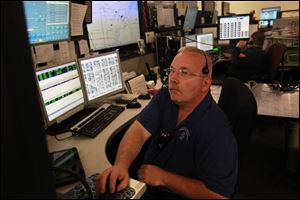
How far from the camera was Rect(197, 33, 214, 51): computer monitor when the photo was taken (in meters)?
3.66

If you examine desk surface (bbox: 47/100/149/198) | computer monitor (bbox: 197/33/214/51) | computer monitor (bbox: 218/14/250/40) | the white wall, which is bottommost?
desk surface (bbox: 47/100/149/198)

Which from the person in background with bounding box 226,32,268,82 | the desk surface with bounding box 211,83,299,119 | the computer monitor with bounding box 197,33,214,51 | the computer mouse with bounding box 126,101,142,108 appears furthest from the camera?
the computer monitor with bounding box 197,33,214,51

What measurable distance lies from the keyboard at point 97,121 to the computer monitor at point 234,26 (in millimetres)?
2726

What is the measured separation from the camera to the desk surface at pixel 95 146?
104cm

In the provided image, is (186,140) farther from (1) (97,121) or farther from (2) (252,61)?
(2) (252,61)

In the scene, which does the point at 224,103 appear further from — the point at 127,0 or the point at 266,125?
the point at 266,125

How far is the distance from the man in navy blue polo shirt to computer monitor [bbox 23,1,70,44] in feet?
2.24

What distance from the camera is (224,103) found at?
1.29 m

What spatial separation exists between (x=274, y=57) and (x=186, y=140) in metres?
2.73

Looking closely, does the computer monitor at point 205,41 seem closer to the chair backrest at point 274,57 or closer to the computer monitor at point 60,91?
the chair backrest at point 274,57

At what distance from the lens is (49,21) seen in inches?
58.2

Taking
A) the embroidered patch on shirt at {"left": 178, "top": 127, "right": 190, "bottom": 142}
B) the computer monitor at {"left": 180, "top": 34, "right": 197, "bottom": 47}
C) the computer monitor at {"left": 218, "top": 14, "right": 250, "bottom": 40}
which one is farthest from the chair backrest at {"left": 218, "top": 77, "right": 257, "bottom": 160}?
the computer monitor at {"left": 218, "top": 14, "right": 250, "bottom": 40}

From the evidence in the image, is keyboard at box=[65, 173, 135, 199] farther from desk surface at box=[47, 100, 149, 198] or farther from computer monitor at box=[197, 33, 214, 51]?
computer monitor at box=[197, 33, 214, 51]

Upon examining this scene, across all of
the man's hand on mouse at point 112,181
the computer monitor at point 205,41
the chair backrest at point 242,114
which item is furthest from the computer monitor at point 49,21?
the computer monitor at point 205,41
